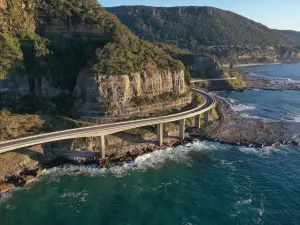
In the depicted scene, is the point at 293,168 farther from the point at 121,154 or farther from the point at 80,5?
the point at 80,5

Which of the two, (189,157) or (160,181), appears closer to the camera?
(160,181)

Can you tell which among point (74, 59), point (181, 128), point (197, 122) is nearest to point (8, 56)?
point (74, 59)

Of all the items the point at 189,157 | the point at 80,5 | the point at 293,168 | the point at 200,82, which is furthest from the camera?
the point at 200,82

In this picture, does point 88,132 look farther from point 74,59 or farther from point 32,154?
point 74,59

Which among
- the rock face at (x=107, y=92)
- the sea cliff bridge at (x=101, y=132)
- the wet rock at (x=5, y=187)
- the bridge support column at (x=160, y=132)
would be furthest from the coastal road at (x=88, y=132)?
the rock face at (x=107, y=92)

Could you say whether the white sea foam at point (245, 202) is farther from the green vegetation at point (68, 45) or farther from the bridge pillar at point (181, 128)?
the green vegetation at point (68, 45)

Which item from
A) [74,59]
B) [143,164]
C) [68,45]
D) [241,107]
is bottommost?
[143,164]

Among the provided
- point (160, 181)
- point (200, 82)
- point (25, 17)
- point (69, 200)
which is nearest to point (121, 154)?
point (160, 181)
